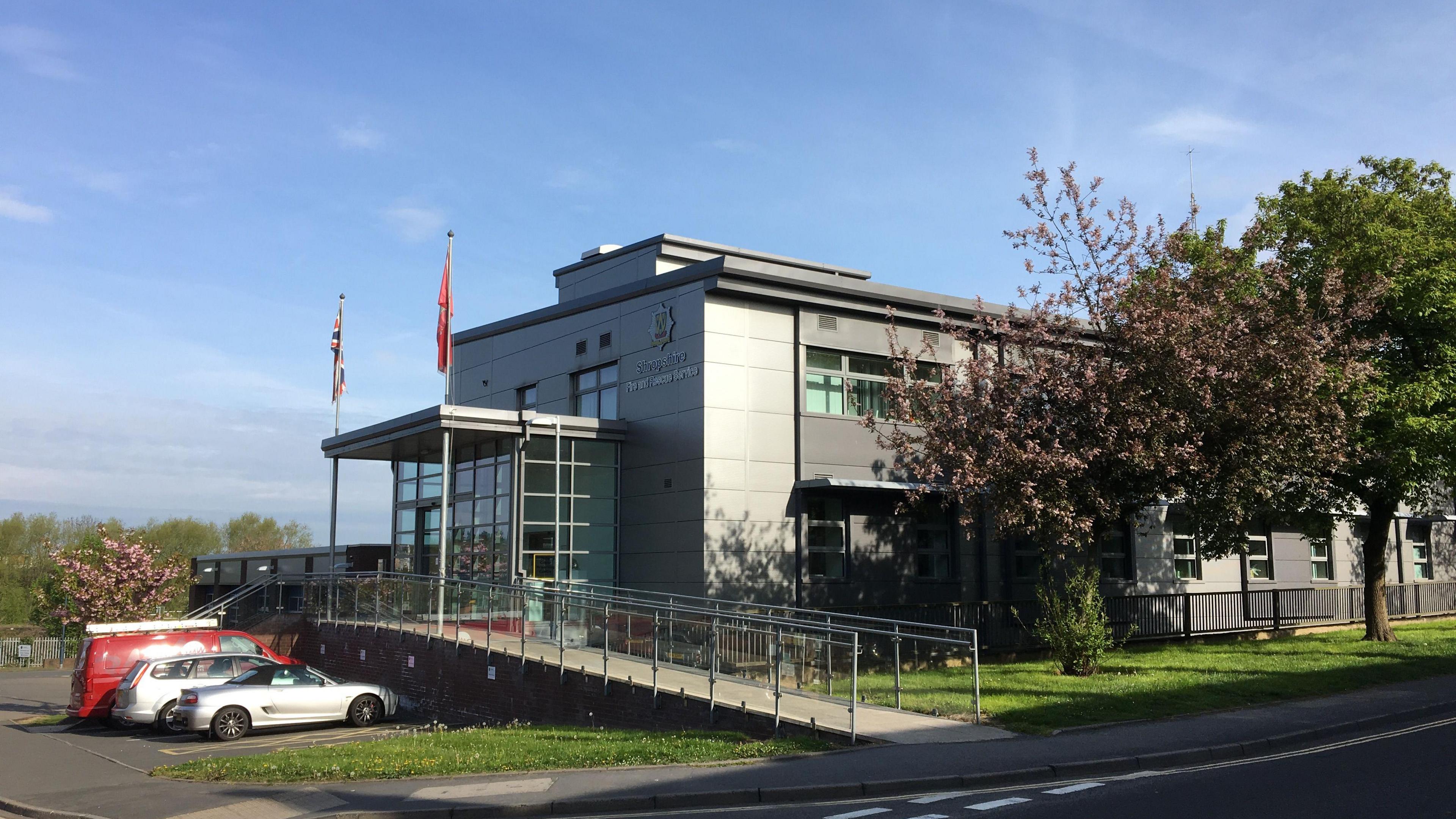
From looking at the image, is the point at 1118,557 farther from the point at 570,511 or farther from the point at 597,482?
the point at 570,511

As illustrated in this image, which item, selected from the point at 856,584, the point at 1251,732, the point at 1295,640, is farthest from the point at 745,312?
the point at 1295,640

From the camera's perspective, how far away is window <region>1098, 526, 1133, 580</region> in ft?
98.7

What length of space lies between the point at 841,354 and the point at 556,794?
54.4ft

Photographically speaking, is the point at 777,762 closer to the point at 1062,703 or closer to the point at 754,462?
the point at 1062,703

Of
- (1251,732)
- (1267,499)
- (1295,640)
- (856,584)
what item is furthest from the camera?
(1295,640)

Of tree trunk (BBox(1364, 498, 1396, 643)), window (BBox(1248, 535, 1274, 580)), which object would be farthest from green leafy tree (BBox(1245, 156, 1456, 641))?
window (BBox(1248, 535, 1274, 580))

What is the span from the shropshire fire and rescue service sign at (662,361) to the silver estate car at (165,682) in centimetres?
988

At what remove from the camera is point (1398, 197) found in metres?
23.4

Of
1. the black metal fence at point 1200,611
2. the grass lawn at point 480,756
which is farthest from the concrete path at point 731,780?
the black metal fence at point 1200,611

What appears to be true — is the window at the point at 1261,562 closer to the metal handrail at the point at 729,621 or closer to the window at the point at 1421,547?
the window at the point at 1421,547

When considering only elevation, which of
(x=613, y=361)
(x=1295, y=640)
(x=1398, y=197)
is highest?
(x=1398, y=197)

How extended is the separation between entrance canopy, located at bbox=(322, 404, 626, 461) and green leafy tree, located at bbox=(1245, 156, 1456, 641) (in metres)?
14.3

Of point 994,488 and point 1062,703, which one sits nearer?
point 1062,703

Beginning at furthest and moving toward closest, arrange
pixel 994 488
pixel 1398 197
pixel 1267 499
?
pixel 1398 197, pixel 1267 499, pixel 994 488
